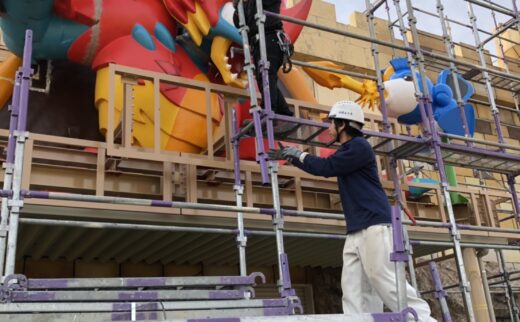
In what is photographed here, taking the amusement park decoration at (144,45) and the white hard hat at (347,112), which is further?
the amusement park decoration at (144,45)

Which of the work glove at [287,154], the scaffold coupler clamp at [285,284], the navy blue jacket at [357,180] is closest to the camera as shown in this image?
the navy blue jacket at [357,180]

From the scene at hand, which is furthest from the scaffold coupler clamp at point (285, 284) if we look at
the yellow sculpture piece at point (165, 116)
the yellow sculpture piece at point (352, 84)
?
the yellow sculpture piece at point (352, 84)

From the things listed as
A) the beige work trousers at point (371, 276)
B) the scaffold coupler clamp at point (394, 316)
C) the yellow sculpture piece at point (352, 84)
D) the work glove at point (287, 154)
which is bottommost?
the scaffold coupler clamp at point (394, 316)

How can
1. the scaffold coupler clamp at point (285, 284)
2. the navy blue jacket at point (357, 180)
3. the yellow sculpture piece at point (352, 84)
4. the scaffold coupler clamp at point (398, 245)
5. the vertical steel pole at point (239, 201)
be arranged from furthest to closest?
the yellow sculpture piece at point (352, 84) → the vertical steel pole at point (239, 201) → the scaffold coupler clamp at point (285, 284) → the navy blue jacket at point (357, 180) → the scaffold coupler clamp at point (398, 245)

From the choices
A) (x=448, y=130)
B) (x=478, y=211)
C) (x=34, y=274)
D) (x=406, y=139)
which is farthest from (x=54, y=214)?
(x=448, y=130)

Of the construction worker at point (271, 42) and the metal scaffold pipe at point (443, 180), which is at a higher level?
the construction worker at point (271, 42)

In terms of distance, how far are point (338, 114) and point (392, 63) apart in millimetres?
6034

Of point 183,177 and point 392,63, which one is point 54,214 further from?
point 392,63

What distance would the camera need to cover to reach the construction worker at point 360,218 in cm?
389

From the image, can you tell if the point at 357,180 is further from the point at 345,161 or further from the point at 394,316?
the point at 394,316

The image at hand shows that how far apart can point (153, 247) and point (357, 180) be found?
10.1 feet

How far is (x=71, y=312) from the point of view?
138 inches

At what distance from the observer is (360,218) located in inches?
159

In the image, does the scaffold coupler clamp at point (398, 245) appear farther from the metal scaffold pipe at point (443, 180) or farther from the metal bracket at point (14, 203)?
the metal bracket at point (14, 203)
